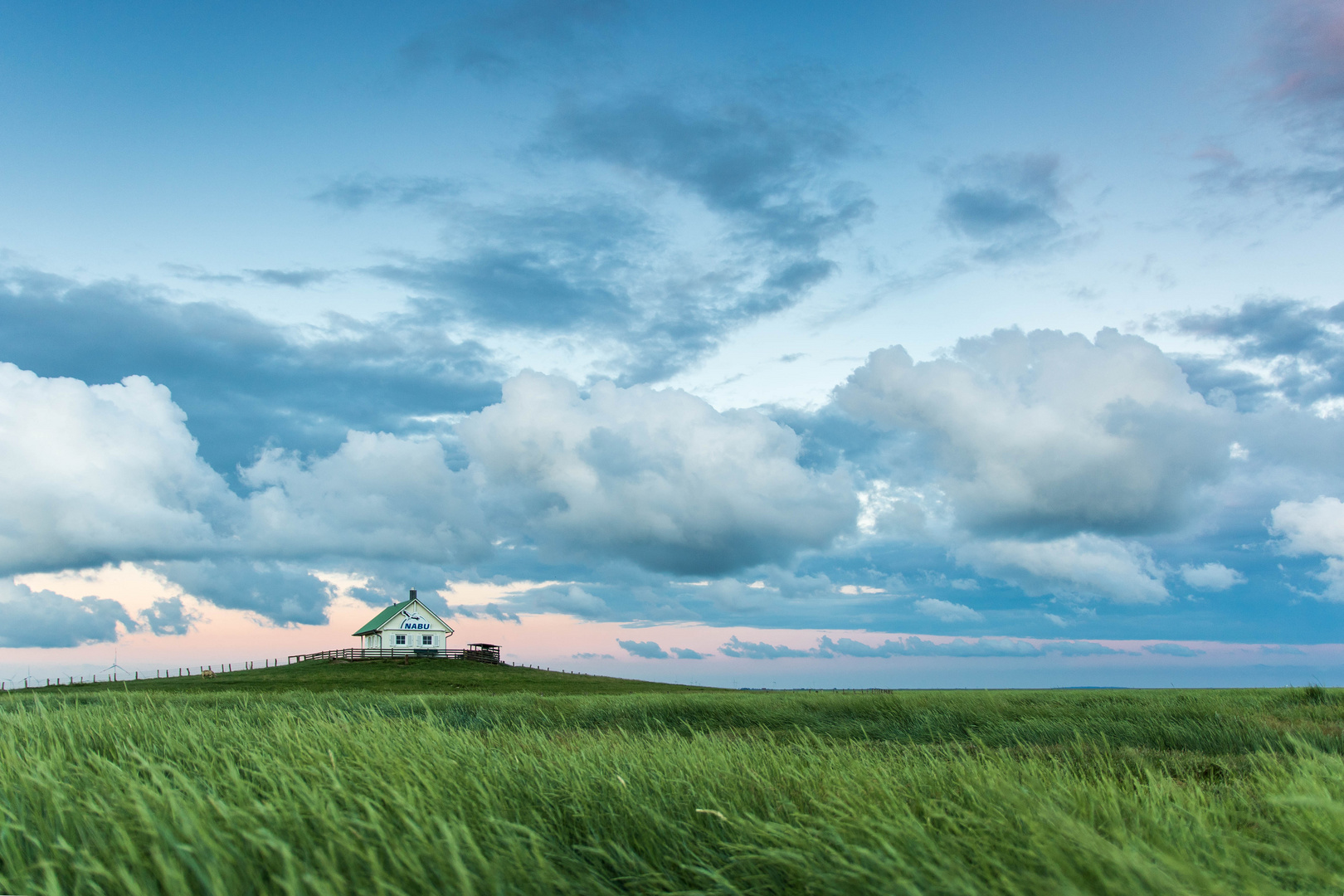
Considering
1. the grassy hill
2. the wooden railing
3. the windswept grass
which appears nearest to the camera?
the windswept grass

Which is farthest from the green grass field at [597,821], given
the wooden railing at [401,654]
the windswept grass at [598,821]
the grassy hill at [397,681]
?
the wooden railing at [401,654]

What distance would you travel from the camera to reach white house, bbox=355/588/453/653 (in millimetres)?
76812

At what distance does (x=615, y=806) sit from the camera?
451 cm

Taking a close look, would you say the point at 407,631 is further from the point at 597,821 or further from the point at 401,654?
the point at 597,821

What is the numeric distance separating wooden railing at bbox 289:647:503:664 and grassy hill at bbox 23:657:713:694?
2.28m

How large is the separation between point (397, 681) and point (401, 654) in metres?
27.4

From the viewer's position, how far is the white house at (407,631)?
76812 millimetres

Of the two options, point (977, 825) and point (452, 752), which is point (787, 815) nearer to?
point (977, 825)

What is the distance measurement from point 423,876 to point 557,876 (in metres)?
0.55

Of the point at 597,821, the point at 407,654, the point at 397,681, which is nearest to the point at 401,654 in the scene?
the point at 407,654

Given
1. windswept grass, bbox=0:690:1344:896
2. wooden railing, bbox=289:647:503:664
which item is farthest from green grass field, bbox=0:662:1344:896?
wooden railing, bbox=289:647:503:664

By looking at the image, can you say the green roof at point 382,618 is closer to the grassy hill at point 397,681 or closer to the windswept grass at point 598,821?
the grassy hill at point 397,681

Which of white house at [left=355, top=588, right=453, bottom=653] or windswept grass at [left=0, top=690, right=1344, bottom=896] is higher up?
windswept grass at [left=0, top=690, right=1344, bottom=896]

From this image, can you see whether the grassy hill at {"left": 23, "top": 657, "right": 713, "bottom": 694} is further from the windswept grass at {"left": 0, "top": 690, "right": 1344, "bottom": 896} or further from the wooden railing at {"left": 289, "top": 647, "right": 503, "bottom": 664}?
the windswept grass at {"left": 0, "top": 690, "right": 1344, "bottom": 896}
